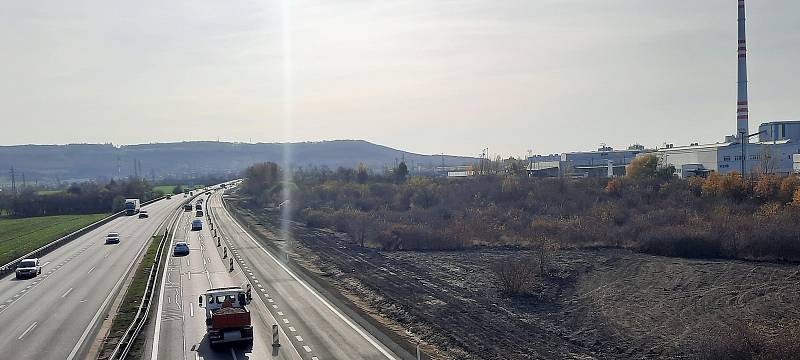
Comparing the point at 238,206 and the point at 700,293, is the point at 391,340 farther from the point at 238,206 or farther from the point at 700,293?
the point at 238,206

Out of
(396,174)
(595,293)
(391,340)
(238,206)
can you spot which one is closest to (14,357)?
(391,340)

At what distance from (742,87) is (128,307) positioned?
349 feet

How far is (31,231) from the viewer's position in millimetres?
90875

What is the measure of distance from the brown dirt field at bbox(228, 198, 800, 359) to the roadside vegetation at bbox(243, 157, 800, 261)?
3.64 meters

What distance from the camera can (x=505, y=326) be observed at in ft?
105

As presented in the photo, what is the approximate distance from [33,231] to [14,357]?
7298 centimetres

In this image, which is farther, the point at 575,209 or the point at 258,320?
the point at 575,209

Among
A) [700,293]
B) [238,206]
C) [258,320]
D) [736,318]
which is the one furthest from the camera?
[238,206]

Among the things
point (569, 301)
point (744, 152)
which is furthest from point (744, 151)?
point (569, 301)

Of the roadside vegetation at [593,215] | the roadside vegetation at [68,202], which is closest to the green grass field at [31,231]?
the roadside vegetation at [68,202]

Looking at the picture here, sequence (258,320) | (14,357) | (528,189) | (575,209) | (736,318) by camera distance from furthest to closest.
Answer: (528,189) < (575,209) < (736,318) < (258,320) < (14,357)

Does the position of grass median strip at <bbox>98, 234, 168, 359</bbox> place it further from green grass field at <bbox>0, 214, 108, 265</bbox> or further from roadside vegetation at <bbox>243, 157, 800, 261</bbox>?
roadside vegetation at <bbox>243, 157, 800, 261</bbox>

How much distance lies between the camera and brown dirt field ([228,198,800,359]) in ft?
95.7

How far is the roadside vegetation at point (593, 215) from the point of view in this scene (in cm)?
5569
